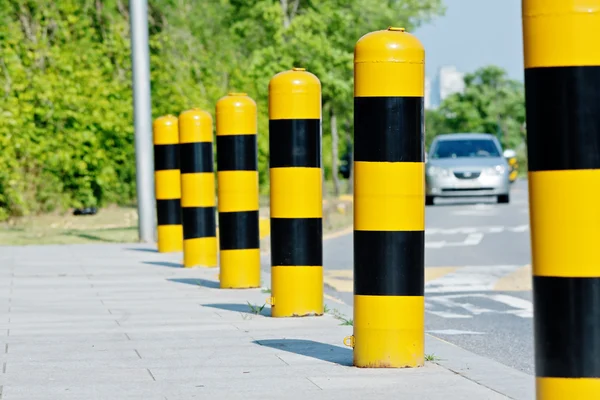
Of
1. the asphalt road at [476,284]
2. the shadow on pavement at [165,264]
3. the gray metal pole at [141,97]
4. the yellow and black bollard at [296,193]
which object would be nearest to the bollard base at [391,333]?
the asphalt road at [476,284]

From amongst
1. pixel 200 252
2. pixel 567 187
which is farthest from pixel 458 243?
pixel 567 187

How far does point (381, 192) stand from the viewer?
6.32m

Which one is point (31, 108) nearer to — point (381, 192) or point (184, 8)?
point (184, 8)

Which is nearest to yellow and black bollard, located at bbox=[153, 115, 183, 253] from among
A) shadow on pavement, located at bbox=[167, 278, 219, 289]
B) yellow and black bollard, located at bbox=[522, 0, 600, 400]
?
shadow on pavement, located at bbox=[167, 278, 219, 289]

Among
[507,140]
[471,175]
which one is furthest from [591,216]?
[507,140]

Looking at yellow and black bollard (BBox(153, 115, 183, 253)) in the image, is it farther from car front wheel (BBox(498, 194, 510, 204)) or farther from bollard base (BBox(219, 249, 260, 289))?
car front wheel (BBox(498, 194, 510, 204))

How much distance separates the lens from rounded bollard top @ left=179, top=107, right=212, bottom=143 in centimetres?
1305

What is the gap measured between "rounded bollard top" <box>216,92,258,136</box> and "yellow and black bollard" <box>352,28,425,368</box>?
395 cm

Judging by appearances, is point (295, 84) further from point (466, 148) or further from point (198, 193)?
point (466, 148)

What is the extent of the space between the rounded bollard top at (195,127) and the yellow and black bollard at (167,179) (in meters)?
2.26

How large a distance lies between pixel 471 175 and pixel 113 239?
1204 centimetres

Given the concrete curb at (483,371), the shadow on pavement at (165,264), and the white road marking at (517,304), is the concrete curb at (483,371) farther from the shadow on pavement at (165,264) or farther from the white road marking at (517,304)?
the shadow on pavement at (165,264)

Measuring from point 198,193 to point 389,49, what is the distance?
689cm

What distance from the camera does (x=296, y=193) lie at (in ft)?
27.3
